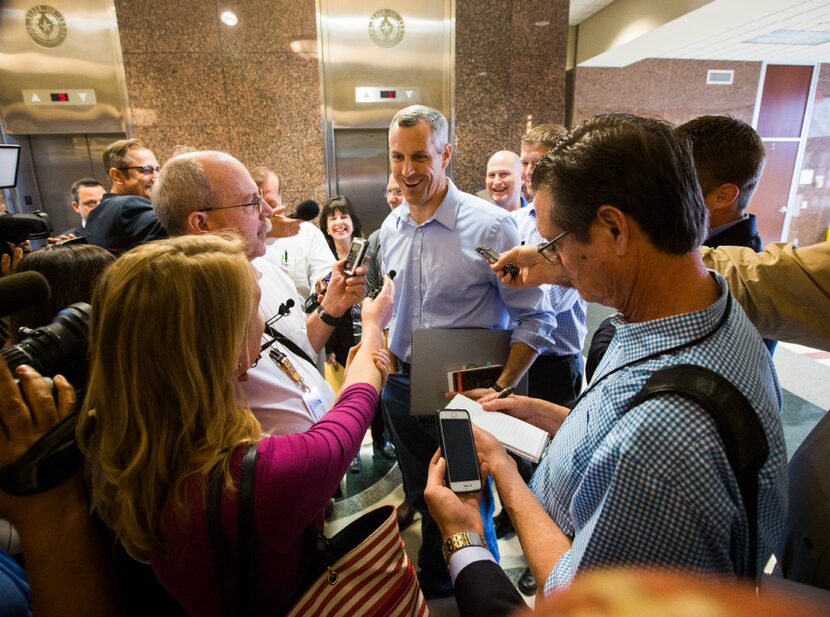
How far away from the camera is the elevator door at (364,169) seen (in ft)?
16.8

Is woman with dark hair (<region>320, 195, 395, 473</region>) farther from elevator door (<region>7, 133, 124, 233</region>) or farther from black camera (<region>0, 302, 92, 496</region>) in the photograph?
elevator door (<region>7, 133, 124, 233</region>)

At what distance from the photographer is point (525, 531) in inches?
42.8

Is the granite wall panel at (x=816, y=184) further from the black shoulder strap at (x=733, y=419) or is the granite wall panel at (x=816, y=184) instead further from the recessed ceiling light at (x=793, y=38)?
the black shoulder strap at (x=733, y=419)

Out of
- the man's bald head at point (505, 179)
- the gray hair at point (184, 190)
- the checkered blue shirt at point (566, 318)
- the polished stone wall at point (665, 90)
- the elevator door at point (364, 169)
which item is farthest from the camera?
the polished stone wall at point (665, 90)

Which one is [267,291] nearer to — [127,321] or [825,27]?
[127,321]

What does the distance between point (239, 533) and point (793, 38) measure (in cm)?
864

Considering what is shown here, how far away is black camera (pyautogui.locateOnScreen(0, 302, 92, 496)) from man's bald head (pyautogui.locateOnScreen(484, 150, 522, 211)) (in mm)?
3423

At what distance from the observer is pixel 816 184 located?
28.1ft

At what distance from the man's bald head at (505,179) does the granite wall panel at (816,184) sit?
7.46 meters

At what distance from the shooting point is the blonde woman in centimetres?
90

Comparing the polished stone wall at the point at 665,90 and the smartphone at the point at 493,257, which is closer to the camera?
the smartphone at the point at 493,257

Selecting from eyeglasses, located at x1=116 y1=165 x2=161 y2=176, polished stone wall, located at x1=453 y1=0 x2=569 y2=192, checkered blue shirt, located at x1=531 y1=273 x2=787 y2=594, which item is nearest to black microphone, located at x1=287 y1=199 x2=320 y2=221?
eyeglasses, located at x1=116 y1=165 x2=161 y2=176

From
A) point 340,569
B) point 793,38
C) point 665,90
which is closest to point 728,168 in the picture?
point 340,569

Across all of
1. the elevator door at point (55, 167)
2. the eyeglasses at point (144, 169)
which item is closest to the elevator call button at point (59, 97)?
the elevator door at point (55, 167)
